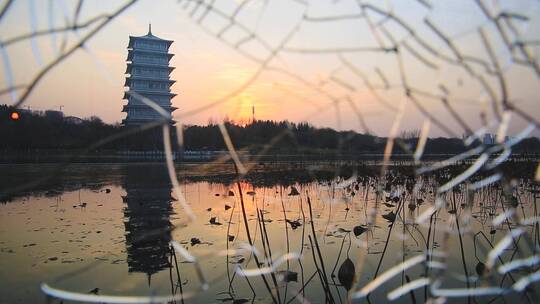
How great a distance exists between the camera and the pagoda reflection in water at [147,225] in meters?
4.57

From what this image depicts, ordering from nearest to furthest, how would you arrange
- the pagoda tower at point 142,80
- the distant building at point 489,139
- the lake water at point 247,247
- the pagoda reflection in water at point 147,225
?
1. the distant building at point 489,139
2. the pagoda tower at point 142,80
3. the lake water at point 247,247
4. the pagoda reflection in water at point 147,225

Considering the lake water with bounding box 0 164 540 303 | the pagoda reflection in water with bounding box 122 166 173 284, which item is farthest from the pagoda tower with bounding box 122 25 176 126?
the lake water with bounding box 0 164 540 303

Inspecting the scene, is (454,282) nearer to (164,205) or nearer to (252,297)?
(252,297)

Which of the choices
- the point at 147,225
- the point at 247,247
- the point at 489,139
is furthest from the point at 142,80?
the point at 489,139

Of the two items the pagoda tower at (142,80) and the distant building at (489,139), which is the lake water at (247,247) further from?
the pagoda tower at (142,80)

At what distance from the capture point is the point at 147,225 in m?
6.96

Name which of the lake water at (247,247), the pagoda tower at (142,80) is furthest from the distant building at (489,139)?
the pagoda tower at (142,80)

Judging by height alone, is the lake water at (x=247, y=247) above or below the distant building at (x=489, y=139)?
below

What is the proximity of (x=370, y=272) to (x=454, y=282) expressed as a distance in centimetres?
79

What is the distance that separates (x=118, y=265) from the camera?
4539mm

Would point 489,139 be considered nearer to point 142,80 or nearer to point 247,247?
point 247,247

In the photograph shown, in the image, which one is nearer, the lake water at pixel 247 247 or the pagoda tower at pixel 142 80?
the pagoda tower at pixel 142 80

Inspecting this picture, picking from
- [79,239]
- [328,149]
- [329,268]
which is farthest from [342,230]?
[328,149]

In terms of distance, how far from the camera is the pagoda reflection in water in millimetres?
4570
